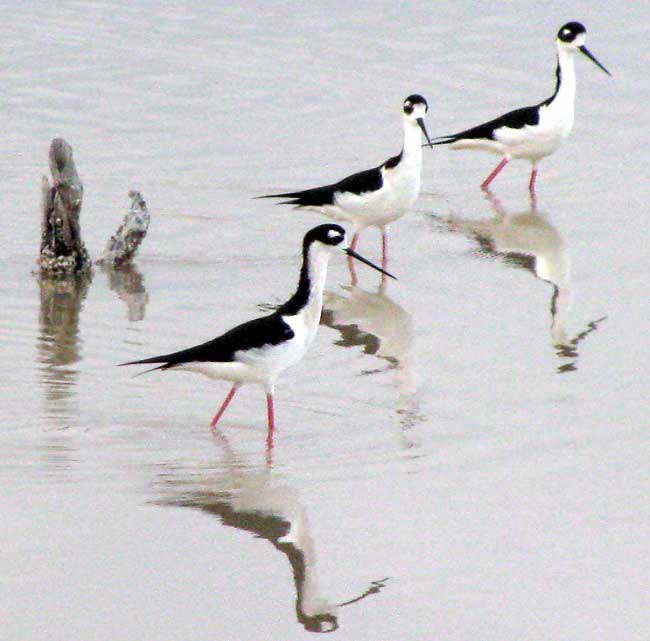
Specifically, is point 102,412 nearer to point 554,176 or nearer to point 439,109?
point 554,176

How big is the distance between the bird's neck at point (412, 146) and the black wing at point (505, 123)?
256cm

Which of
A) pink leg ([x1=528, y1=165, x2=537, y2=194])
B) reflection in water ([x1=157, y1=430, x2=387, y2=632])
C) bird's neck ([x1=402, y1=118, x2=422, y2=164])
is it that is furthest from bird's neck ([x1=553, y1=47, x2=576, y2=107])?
reflection in water ([x1=157, y1=430, x2=387, y2=632])

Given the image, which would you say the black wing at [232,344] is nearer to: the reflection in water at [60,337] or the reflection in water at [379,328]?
the reflection in water at [60,337]

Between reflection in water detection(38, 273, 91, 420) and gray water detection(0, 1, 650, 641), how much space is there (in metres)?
0.03

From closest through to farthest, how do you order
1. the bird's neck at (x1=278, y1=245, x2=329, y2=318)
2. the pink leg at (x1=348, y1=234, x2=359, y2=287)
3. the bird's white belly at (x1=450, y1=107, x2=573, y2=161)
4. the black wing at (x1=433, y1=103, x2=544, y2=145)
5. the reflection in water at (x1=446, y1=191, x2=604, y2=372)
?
the bird's neck at (x1=278, y1=245, x2=329, y2=318)
the reflection in water at (x1=446, y1=191, x2=604, y2=372)
the pink leg at (x1=348, y1=234, x2=359, y2=287)
the bird's white belly at (x1=450, y1=107, x2=573, y2=161)
the black wing at (x1=433, y1=103, x2=544, y2=145)

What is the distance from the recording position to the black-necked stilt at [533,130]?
1519 cm

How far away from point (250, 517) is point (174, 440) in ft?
3.99

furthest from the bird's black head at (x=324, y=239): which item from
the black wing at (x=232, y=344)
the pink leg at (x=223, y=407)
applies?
the pink leg at (x=223, y=407)

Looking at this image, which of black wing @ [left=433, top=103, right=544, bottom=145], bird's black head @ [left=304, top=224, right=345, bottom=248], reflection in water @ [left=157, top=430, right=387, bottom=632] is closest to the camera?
reflection in water @ [left=157, top=430, right=387, bottom=632]

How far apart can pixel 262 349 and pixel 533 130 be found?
7146mm

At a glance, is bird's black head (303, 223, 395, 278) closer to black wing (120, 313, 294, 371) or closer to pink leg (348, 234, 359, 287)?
black wing (120, 313, 294, 371)

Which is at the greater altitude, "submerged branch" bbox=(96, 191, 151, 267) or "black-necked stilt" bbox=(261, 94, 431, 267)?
"black-necked stilt" bbox=(261, 94, 431, 267)

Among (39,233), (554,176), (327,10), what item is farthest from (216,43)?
(39,233)

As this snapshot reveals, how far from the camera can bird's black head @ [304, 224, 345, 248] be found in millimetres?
9086
